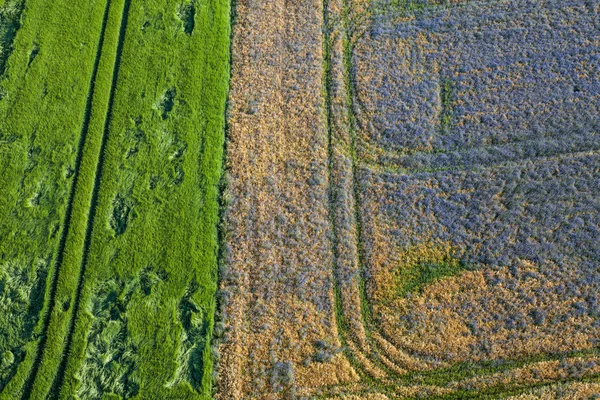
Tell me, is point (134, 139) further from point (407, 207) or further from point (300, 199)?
point (407, 207)

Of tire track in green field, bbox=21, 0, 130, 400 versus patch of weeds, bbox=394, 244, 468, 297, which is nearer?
tire track in green field, bbox=21, 0, 130, 400

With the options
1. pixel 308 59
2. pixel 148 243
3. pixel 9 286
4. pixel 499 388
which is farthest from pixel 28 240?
pixel 499 388

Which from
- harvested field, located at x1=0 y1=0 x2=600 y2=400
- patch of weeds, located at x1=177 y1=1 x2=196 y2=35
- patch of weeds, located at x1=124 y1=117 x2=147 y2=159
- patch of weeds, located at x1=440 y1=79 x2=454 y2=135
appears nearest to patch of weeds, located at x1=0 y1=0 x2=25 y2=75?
harvested field, located at x1=0 y1=0 x2=600 y2=400

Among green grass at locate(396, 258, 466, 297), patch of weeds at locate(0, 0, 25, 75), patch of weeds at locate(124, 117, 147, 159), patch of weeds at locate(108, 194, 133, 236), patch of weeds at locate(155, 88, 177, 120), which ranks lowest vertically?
green grass at locate(396, 258, 466, 297)

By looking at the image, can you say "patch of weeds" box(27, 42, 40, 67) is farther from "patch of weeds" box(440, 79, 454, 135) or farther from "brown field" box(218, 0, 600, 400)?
"patch of weeds" box(440, 79, 454, 135)

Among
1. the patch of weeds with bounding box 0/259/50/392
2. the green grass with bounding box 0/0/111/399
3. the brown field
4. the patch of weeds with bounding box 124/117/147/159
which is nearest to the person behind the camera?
the brown field

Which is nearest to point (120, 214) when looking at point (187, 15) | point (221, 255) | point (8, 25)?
point (221, 255)

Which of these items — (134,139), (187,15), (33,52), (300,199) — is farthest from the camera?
(187,15)

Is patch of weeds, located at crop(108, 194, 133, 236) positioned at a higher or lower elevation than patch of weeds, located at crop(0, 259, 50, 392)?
higher
